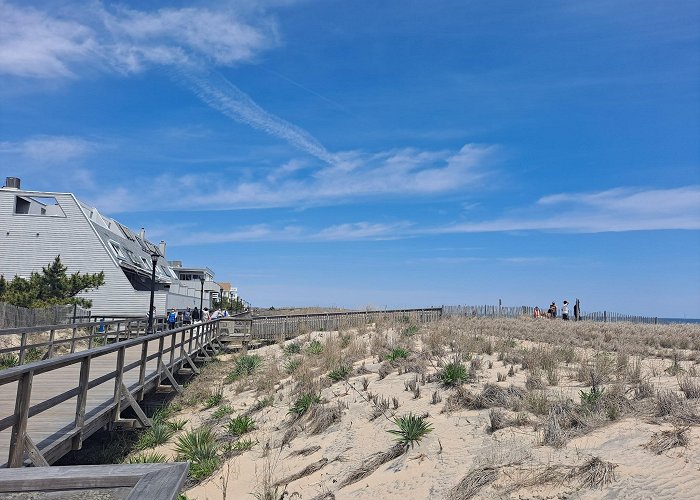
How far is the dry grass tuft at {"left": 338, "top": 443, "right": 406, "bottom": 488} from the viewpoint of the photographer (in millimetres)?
7352

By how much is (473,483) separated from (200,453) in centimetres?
521

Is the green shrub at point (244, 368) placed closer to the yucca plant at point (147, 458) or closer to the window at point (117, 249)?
the yucca plant at point (147, 458)

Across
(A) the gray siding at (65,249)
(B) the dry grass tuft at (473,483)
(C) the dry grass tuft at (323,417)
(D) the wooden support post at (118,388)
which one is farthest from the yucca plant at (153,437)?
(A) the gray siding at (65,249)

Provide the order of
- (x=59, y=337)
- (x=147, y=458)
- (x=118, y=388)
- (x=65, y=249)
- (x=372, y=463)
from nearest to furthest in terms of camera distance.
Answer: (x=372, y=463) < (x=118, y=388) < (x=147, y=458) < (x=59, y=337) < (x=65, y=249)

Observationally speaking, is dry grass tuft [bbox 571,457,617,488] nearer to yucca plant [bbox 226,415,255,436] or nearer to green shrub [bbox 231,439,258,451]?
green shrub [bbox 231,439,258,451]

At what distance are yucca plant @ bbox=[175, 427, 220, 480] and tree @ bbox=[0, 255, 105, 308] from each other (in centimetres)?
2252

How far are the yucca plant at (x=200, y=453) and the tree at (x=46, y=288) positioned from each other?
73.9ft

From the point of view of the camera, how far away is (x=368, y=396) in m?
10.5

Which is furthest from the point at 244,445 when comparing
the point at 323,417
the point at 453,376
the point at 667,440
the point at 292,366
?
the point at 667,440

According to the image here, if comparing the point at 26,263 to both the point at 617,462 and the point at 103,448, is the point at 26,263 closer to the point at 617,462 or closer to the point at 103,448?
the point at 103,448

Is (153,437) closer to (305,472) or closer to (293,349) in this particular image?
(305,472)

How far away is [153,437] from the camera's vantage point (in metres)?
11.1

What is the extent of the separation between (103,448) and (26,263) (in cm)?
3460

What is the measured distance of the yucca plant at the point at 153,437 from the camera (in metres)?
11.0
